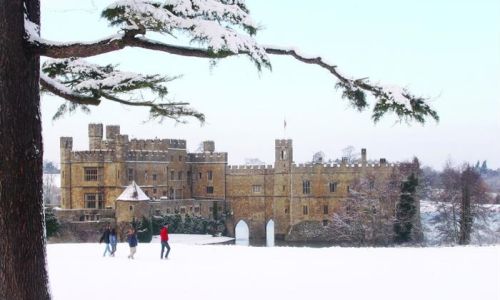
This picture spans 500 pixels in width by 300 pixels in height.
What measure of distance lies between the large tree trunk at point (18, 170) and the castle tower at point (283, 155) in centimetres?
4219

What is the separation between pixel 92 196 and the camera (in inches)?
1649

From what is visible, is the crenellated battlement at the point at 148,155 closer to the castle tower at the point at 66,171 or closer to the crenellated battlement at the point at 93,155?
the crenellated battlement at the point at 93,155

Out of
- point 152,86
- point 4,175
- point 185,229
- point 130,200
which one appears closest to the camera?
point 4,175

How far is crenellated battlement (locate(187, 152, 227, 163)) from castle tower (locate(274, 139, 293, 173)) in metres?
4.25

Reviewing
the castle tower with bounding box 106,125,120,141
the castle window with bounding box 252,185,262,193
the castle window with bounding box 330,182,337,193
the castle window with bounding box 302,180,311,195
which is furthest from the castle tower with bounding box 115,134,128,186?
the castle window with bounding box 330,182,337,193

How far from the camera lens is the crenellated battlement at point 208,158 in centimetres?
4994

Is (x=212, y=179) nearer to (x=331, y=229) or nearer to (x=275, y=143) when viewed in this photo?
(x=275, y=143)

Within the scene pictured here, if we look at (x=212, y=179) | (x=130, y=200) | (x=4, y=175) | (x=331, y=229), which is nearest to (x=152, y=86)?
(x=4, y=175)

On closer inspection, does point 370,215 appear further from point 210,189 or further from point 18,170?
point 18,170

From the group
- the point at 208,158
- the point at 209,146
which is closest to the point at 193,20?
the point at 208,158

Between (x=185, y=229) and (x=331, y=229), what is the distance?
1057 centimetres

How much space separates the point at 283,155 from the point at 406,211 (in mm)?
11861

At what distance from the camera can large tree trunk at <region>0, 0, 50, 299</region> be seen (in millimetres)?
6141

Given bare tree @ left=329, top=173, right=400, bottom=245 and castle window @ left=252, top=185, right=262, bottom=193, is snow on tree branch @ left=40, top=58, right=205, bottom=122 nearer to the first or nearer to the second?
bare tree @ left=329, top=173, right=400, bottom=245
